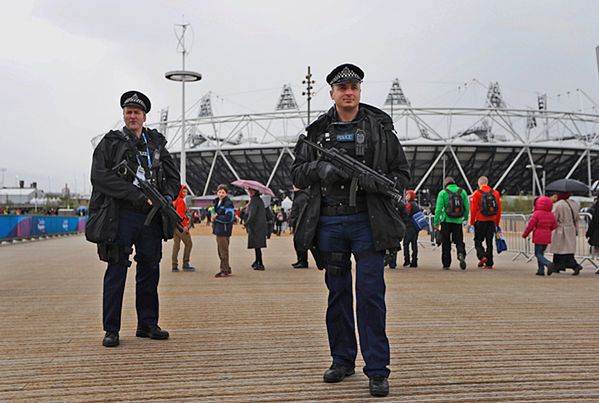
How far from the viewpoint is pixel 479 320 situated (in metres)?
5.64

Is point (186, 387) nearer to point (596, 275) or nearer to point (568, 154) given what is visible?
point (596, 275)

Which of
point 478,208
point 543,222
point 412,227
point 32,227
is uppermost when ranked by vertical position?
point 478,208

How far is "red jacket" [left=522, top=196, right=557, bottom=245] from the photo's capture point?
403 inches

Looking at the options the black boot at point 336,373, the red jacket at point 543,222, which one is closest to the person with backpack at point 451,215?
the red jacket at point 543,222

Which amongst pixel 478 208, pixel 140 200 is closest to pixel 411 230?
pixel 478 208

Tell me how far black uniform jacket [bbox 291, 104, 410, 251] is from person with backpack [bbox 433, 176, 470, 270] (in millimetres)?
7455

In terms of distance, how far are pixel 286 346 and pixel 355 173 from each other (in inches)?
68.4

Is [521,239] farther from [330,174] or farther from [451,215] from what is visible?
[330,174]

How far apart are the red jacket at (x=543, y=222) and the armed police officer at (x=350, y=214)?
7.50 metres

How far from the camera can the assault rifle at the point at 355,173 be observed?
137 inches

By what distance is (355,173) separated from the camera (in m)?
3.50

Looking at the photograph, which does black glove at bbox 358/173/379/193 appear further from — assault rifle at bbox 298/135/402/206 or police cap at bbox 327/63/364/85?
police cap at bbox 327/63/364/85

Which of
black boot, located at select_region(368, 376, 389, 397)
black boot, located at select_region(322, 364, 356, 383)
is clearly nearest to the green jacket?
black boot, located at select_region(322, 364, 356, 383)

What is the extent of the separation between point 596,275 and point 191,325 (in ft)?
25.9
